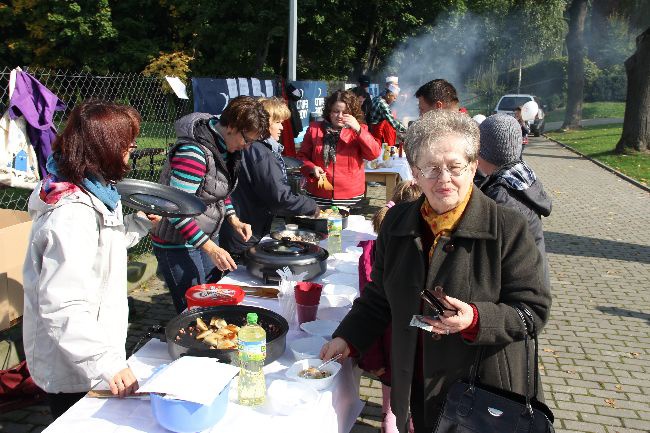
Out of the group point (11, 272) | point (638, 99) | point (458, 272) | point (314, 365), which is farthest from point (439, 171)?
point (638, 99)

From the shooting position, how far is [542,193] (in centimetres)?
259

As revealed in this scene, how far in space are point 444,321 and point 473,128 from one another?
2.21 feet

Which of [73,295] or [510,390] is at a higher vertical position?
[73,295]

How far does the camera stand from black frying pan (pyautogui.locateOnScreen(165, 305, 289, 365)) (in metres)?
2.16

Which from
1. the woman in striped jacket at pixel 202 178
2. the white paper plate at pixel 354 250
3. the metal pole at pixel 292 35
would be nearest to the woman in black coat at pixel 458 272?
the woman in striped jacket at pixel 202 178

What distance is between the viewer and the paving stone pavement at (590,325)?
3807 millimetres

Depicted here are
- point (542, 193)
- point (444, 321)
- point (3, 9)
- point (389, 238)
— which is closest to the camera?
point (444, 321)

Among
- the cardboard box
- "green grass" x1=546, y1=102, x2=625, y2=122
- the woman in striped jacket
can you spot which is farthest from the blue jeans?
"green grass" x1=546, y1=102, x2=625, y2=122

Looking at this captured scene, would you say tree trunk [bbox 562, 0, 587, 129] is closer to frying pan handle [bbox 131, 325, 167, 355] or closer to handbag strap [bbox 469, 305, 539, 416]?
handbag strap [bbox 469, 305, 539, 416]

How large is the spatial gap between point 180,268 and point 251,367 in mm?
1488

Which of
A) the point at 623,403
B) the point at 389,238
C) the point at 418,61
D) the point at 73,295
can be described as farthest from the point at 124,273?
the point at 418,61

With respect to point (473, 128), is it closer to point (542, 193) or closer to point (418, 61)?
point (542, 193)

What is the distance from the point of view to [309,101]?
12.1m

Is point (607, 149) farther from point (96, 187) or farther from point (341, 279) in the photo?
point (96, 187)
